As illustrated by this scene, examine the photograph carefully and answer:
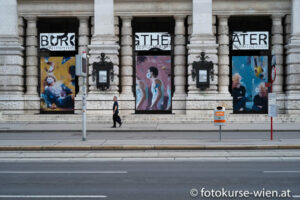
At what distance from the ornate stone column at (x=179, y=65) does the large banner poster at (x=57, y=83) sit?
26.9 feet

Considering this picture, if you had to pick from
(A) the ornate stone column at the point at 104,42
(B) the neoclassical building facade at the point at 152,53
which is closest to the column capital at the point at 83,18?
(B) the neoclassical building facade at the point at 152,53

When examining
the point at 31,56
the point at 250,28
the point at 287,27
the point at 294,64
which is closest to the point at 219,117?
the point at 294,64

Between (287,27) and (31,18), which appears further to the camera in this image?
(31,18)

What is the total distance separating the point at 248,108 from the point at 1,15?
20.3 m

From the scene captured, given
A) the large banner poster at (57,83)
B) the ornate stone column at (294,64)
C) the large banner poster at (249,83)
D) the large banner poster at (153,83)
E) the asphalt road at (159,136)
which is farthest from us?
the large banner poster at (57,83)

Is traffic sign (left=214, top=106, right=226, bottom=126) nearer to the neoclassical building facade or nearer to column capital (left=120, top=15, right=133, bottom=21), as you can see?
the neoclassical building facade

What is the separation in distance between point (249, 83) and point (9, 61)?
18.5m

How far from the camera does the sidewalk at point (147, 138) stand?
1397 cm

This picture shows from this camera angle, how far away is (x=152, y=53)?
28141 millimetres

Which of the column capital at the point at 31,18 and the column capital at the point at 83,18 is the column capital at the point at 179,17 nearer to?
the column capital at the point at 83,18

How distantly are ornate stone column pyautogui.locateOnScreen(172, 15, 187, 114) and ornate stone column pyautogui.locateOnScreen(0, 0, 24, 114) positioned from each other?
1191 cm

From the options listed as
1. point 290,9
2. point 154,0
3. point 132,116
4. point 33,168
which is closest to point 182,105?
point 132,116

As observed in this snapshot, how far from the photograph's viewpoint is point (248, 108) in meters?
27.8

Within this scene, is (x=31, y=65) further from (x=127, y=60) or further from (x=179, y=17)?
(x=179, y=17)
